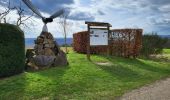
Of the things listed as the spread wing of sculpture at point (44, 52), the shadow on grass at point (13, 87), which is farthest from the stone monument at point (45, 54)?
the shadow on grass at point (13, 87)

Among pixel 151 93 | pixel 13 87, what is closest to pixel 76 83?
pixel 13 87

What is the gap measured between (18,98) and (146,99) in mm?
3459

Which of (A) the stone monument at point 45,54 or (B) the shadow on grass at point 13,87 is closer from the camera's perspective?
(B) the shadow on grass at point 13,87

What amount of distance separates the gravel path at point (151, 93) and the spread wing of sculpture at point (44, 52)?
5.01 metres

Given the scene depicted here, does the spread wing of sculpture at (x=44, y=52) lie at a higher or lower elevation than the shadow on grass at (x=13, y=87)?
higher

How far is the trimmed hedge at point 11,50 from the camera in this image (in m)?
13.4

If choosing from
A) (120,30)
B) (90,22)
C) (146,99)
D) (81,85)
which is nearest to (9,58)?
(81,85)

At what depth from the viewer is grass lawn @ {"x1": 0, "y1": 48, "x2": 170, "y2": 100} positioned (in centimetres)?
1080

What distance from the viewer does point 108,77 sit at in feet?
46.5

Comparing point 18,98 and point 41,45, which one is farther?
point 41,45

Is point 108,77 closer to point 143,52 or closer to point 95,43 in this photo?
point 95,43

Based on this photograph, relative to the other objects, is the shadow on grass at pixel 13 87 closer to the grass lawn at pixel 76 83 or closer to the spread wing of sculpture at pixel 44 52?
the grass lawn at pixel 76 83

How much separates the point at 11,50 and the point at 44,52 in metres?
3.64

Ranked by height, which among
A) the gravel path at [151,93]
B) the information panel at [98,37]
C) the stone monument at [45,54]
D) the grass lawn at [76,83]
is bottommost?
the gravel path at [151,93]
